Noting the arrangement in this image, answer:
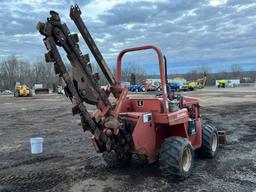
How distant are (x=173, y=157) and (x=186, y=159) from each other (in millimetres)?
565

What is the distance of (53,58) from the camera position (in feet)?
15.8

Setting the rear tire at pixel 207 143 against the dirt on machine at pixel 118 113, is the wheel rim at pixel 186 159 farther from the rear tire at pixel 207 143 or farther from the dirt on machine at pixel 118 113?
the rear tire at pixel 207 143

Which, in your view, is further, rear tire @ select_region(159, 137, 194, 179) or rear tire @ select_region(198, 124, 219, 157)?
rear tire @ select_region(198, 124, 219, 157)

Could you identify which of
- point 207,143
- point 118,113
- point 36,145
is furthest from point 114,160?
point 36,145

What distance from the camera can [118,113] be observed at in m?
5.68

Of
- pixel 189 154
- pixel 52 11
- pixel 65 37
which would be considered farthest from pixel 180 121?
pixel 52 11

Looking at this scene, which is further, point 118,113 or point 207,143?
point 207,143

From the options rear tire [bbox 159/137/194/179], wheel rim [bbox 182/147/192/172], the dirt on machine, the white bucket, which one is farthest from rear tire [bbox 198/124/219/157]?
the white bucket

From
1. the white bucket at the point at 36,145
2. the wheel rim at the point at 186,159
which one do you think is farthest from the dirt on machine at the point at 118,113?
the white bucket at the point at 36,145

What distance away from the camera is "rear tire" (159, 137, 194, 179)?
5.54 metres

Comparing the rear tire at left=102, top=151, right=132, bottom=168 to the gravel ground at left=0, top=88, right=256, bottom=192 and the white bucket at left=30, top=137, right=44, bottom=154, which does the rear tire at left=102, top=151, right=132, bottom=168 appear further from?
the white bucket at left=30, top=137, right=44, bottom=154

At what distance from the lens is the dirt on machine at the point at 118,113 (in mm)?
4949

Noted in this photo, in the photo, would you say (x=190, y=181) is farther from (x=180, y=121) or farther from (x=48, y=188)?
(x=48, y=188)

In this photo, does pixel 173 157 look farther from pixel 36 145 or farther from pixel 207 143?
pixel 36 145
